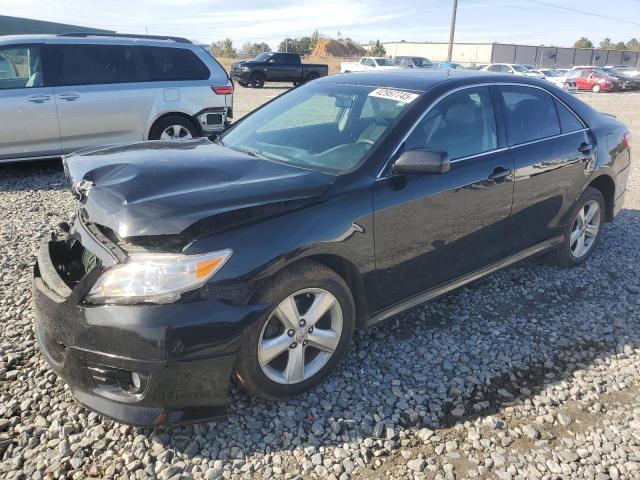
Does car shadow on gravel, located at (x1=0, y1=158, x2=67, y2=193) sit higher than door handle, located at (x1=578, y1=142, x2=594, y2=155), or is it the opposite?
door handle, located at (x1=578, y1=142, x2=594, y2=155)

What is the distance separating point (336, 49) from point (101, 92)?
7984 cm

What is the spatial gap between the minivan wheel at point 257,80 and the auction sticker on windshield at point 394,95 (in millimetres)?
23505

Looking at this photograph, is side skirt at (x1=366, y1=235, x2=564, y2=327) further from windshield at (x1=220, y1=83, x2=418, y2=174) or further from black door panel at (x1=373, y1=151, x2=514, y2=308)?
windshield at (x1=220, y1=83, x2=418, y2=174)

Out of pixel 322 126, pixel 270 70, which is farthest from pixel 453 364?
pixel 270 70

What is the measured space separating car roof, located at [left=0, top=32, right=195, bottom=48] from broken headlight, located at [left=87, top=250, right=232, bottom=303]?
5.94m

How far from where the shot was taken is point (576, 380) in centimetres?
311

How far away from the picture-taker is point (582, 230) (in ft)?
15.2

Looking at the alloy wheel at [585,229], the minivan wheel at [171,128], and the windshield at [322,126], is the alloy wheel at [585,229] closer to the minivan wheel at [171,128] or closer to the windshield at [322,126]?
the windshield at [322,126]

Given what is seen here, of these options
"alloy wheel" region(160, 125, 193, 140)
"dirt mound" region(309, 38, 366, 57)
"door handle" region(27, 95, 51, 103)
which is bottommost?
"dirt mound" region(309, 38, 366, 57)

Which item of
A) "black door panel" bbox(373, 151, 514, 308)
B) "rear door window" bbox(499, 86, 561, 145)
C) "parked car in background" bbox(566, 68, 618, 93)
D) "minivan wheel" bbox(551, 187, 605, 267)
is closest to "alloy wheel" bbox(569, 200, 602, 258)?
"minivan wheel" bbox(551, 187, 605, 267)

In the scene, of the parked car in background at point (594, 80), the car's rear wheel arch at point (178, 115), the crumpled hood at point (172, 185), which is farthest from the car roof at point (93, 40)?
the parked car in background at point (594, 80)

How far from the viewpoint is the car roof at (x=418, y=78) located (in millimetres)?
3514

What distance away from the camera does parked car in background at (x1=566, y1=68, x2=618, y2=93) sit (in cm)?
3181

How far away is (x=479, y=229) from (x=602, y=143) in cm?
180
